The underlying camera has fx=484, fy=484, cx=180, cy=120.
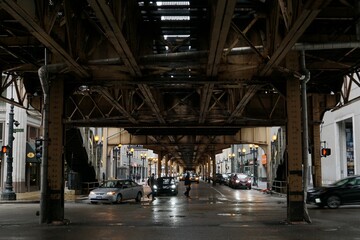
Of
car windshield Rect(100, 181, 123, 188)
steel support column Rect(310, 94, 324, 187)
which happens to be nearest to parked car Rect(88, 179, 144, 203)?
car windshield Rect(100, 181, 123, 188)

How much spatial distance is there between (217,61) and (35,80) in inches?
519

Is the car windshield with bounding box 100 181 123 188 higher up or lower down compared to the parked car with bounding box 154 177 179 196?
higher up

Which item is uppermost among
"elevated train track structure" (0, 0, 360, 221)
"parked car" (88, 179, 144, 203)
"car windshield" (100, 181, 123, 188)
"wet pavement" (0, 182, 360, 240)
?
"elevated train track structure" (0, 0, 360, 221)

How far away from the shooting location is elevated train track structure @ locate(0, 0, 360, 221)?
1122cm

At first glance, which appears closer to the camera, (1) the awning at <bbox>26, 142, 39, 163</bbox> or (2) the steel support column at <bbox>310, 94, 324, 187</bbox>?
(2) the steel support column at <bbox>310, 94, 324, 187</bbox>

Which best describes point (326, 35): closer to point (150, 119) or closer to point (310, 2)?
point (310, 2)

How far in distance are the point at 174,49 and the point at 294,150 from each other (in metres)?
5.61

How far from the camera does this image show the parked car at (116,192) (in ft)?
95.6

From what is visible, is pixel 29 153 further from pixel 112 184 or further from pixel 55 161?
pixel 55 161

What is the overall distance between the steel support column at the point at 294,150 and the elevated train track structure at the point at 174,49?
35mm

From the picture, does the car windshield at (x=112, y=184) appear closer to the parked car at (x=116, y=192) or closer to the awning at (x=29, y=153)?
the parked car at (x=116, y=192)

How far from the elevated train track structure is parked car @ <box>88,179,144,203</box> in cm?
678

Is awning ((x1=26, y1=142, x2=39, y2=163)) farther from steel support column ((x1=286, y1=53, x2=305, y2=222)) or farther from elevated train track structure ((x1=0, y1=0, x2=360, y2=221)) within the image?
steel support column ((x1=286, y1=53, x2=305, y2=222))

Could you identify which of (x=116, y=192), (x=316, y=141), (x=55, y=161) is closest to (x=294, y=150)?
(x=55, y=161)
